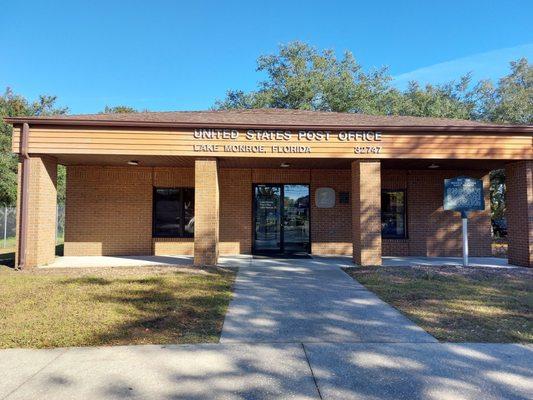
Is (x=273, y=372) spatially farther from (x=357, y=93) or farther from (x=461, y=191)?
(x=357, y=93)

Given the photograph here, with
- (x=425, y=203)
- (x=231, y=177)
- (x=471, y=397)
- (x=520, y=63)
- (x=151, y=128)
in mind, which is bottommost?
(x=471, y=397)

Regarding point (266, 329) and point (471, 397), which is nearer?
point (471, 397)

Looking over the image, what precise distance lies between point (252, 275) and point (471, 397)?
660 cm

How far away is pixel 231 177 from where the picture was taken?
1431 cm

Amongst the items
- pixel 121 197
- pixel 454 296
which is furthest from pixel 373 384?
pixel 121 197

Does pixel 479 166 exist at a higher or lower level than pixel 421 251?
higher

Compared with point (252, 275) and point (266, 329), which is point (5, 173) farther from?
point (266, 329)

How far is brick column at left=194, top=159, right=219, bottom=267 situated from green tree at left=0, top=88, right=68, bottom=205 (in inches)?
612

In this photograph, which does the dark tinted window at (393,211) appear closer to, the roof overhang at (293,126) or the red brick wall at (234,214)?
the red brick wall at (234,214)

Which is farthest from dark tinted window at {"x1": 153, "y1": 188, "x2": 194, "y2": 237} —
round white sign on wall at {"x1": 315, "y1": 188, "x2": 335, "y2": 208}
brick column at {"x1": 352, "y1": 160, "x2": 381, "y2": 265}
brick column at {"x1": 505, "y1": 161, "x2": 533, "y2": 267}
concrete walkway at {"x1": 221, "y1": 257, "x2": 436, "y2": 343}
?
brick column at {"x1": 505, "y1": 161, "x2": 533, "y2": 267}

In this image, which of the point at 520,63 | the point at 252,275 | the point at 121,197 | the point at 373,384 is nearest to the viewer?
the point at 373,384

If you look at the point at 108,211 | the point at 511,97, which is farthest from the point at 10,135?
the point at 511,97

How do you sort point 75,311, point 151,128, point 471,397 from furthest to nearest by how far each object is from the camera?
point 151,128
point 75,311
point 471,397

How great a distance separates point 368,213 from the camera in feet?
36.8
